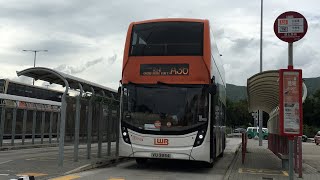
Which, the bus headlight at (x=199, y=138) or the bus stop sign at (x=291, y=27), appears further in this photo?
the bus headlight at (x=199, y=138)

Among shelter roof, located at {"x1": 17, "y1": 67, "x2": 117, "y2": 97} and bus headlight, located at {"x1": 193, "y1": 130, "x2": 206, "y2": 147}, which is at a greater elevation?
shelter roof, located at {"x1": 17, "y1": 67, "x2": 117, "y2": 97}

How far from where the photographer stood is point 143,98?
46.8 feet

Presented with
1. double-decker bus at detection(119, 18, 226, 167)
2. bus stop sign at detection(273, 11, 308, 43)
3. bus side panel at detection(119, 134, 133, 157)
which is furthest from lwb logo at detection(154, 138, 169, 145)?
bus stop sign at detection(273, 11, 308, 43)

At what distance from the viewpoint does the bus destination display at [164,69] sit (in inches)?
557

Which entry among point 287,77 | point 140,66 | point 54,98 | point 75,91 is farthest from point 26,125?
point 287,77

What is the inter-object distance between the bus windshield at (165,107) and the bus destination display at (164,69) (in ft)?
1.32

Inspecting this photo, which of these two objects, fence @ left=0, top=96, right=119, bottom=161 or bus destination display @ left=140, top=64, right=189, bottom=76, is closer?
bus destination display @ left=140, top=64, right=189, bottom=76

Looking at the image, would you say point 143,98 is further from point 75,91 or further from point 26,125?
point 26,125

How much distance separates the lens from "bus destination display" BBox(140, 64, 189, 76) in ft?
46.4

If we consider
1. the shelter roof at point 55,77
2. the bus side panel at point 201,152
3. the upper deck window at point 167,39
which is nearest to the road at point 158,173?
the bus side panel at point 201,152

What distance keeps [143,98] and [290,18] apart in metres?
6.75

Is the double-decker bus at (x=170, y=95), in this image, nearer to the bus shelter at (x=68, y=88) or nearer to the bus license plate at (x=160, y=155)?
the bus license plate at (x=160, y=155)

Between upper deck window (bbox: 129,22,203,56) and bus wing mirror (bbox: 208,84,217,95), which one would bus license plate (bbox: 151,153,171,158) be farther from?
upper deck window (bbox: 129,22,203,56)

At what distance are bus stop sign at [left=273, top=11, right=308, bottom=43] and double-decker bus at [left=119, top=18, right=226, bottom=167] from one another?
5611 millimetres
